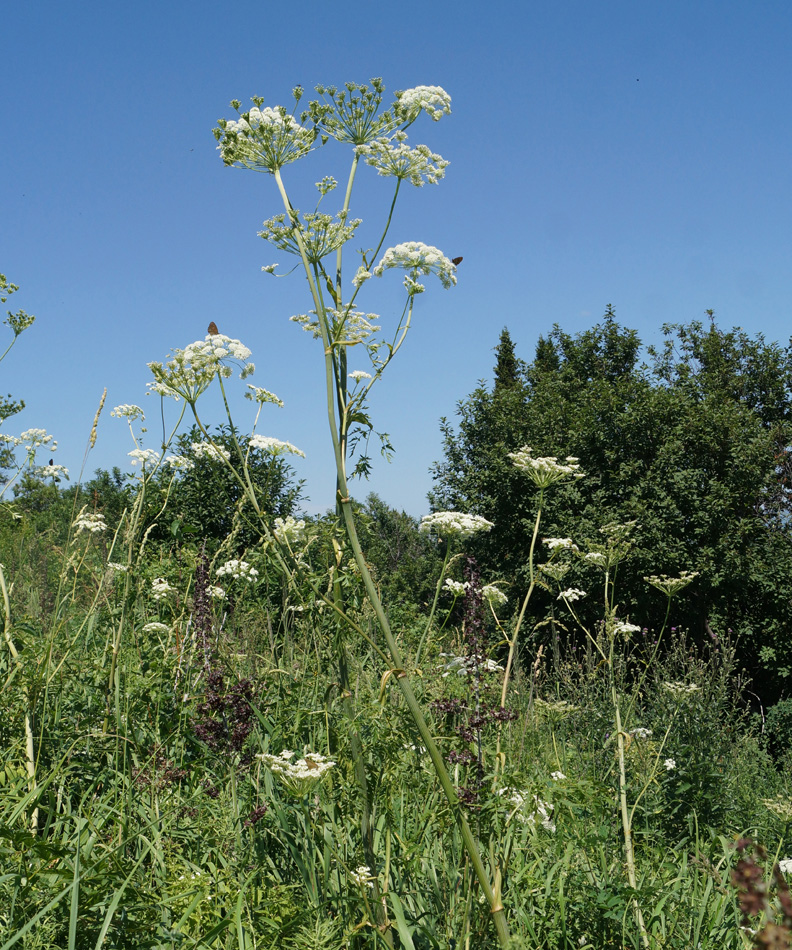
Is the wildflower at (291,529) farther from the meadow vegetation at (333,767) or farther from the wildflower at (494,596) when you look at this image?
the wildflower at (494,596)

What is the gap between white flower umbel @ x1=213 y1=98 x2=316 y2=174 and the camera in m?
2.22

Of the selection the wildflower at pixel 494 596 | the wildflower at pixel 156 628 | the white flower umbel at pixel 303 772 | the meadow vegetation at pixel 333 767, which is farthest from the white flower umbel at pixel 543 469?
the wildflower at pixel 156 628

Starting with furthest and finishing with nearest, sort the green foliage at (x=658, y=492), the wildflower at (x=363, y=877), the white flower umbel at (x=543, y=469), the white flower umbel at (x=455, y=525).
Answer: the green foliage at (x=658, y=492)
the white flower umbel at (x=543, y=469)
the white flower umbel at (x=455, y=525)
the wildflower at (x=363, y=877)

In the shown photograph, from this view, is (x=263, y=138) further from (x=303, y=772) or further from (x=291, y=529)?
(x=303, y=772)

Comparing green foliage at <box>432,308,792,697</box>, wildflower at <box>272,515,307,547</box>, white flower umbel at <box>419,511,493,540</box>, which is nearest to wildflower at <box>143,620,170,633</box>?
wildflower at <box>272,515,307,547</box>

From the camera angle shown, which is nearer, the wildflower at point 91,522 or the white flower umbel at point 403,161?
the white flower umbel at point 403,161

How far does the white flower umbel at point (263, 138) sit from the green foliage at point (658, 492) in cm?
1708

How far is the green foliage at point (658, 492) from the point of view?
63.0ft

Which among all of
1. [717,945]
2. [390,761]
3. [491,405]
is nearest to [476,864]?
[390,761]

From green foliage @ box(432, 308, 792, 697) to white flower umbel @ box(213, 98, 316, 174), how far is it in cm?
1708

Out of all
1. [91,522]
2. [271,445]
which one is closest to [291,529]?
[271,445]

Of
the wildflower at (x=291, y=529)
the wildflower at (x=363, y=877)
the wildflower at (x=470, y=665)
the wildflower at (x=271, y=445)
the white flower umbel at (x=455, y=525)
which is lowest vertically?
the wildflower at (x=363, y=877)

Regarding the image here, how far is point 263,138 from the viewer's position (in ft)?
7.26

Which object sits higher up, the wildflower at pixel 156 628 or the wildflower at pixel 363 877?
the wildflower at pixel 156 628
